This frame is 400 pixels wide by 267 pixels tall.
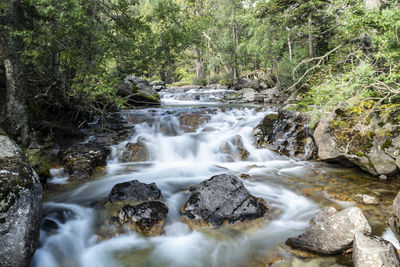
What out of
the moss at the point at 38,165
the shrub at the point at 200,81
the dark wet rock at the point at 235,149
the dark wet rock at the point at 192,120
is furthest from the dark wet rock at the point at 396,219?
the shrub at the point at 200,81

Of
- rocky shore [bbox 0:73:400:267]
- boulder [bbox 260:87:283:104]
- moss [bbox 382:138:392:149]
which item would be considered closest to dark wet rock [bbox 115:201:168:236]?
rocky shore [bbox 0:73:400:267]

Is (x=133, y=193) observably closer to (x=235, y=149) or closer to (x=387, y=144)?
(x=235, y=149)

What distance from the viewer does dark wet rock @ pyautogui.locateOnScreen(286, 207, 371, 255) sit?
299 cm

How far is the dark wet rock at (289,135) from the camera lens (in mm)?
7312

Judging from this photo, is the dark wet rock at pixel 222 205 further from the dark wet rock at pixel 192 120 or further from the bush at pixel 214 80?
the bush at pixel 214 80

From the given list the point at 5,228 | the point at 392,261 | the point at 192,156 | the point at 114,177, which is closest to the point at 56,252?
the point at 5,228

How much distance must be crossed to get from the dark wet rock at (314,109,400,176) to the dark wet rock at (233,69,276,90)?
1425cm

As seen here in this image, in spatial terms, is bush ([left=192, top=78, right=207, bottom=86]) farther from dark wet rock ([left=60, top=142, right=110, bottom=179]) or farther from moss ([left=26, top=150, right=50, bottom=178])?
moss ([left=26, top=150, right=50, bottom=178])

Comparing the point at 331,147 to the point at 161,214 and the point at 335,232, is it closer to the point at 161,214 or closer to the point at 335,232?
the point at 335,232

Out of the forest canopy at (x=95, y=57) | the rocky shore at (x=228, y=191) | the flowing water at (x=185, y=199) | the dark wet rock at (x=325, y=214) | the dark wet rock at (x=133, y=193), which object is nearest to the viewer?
the rocky shore at (x=228, y=191)

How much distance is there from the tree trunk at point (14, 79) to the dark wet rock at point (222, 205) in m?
4.61

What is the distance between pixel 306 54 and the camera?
1616 centimetres

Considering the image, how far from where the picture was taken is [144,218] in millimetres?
3920

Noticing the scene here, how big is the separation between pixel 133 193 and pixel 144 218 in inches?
37.3
